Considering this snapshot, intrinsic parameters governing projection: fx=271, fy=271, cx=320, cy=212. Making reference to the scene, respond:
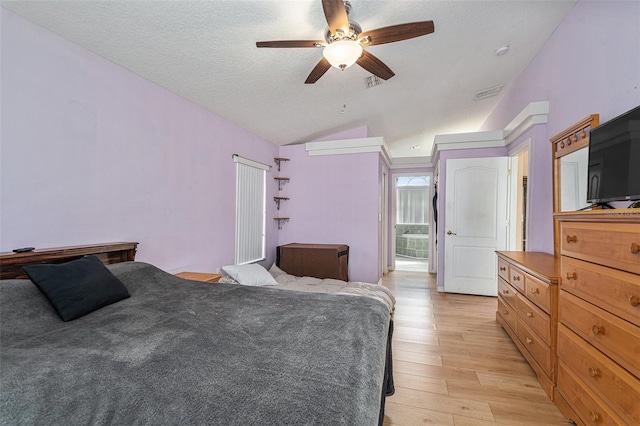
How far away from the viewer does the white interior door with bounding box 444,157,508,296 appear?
157 inches

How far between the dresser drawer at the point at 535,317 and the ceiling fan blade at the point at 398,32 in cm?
210

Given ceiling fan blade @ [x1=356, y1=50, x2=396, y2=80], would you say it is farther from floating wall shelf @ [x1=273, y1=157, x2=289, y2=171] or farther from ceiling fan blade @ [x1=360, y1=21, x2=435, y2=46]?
floating wall shelf @ [x1=273, y1=157, x2=289, y2=171]

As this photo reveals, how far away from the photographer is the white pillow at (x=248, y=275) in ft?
9.22

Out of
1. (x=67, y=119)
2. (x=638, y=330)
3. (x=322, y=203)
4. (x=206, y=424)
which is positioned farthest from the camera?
(x=322, y=203)

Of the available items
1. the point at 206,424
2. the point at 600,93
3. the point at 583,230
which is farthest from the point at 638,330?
the point at 600,93

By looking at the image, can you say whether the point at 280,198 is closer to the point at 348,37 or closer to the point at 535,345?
the point at 348,37

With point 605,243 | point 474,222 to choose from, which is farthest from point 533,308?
point 474,222

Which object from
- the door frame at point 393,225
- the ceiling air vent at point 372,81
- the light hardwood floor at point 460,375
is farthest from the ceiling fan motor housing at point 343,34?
the door frame at point 393,225

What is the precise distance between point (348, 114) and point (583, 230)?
3.06 m

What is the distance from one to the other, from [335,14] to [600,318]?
2134 millimetres

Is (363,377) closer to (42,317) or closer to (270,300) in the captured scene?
(270,300)

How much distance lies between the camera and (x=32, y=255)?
5.00 feet

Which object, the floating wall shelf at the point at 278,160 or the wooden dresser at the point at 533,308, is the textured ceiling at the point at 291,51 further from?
the wooden dresser at the point at 533,308

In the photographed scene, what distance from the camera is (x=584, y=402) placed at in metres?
1.45
